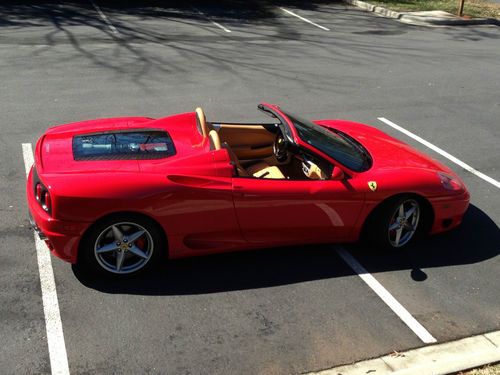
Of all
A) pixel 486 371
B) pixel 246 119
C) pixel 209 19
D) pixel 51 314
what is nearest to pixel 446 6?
pixel 209 19

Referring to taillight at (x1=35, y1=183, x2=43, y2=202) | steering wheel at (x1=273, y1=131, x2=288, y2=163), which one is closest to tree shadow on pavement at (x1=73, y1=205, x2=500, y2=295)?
taillight at (x1=35, y1=183, x2=43, y2=202)

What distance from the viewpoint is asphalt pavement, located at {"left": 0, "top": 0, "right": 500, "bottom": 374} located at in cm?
458

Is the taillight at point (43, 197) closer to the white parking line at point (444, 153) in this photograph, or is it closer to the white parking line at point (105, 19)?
the white parking line at point (444, 153)

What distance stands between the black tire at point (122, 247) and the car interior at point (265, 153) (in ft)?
3.40

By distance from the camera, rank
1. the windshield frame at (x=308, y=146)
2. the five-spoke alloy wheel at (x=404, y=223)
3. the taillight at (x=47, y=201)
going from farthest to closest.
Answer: the five-spoke alloy wheel at (x=404, y=223) → the windshield frame at (x=308, y=146) → the taillight at (x=47, y=201)

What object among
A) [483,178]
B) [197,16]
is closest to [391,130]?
[483,178]

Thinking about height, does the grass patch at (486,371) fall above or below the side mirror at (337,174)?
below

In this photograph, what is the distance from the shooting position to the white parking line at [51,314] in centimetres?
423

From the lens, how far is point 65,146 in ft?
17.7

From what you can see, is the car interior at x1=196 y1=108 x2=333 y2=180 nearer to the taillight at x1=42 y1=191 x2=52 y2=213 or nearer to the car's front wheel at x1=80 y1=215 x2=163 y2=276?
the car's front wheel at x1=80 y1=215 x2=163 y2=276

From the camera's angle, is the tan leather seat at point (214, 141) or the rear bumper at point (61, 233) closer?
the rear bumper at point (61, 233)

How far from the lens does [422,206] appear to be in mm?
6043

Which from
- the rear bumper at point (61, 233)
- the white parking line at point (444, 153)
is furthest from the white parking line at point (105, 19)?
the rear bumper at point (61, 233)

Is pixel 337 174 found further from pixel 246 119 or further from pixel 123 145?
pixel 246 119
